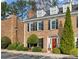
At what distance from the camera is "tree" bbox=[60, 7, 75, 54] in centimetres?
246

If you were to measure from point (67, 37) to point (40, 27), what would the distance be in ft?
1.02

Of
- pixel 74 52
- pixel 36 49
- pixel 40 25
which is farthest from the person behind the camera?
pixel 40 25

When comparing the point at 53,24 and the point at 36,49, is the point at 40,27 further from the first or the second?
the point at 36,49

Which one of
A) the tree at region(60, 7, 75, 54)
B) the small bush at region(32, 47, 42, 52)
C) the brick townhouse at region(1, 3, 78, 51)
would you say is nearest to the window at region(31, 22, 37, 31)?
the brick townhouse at region(1, 3, 78, 51)

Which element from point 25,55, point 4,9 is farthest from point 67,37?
point 4,9

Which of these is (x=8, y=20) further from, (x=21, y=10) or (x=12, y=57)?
(x=12, y=57)


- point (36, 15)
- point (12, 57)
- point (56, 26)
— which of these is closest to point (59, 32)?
point (56, 26)

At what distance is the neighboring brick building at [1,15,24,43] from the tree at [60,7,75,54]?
1.31 feet

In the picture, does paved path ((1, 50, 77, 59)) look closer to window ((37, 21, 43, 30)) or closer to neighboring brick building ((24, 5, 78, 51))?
neighboring brick building ((24, 5, 78, 51))

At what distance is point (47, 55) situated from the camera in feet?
8.19

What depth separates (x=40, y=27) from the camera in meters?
2.65

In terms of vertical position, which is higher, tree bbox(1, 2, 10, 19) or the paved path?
tree bbox(1, 2, 10, 19)

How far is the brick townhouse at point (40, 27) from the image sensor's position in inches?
99.6

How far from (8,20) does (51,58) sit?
1.85ft
